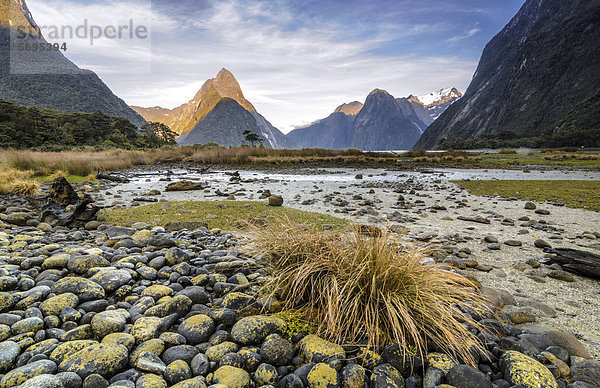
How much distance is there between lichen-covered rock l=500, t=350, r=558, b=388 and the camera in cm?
156

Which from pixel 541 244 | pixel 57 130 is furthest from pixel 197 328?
pixel 57 130

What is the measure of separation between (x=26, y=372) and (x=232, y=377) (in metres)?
1.16

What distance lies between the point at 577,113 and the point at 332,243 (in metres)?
114

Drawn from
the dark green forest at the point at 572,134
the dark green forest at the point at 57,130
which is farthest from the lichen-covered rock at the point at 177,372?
the dark green forest at the point at 572,134

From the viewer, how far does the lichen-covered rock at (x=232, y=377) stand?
1.57 metres

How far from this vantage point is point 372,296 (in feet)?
6.91

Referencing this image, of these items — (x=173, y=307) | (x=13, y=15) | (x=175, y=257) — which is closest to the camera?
(x=173, y=307)

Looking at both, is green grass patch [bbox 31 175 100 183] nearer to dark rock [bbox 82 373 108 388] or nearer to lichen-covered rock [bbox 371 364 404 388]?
dark rock [bbox 82 373 108 388]

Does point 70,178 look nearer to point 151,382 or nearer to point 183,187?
point 183,187

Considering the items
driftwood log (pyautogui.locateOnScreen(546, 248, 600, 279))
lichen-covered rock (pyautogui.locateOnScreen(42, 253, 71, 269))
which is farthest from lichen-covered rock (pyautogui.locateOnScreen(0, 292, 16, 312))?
driftwood log (pyautogui.locateOnScreen(546, 248, 600, 279))

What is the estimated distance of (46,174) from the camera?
43.2 feet

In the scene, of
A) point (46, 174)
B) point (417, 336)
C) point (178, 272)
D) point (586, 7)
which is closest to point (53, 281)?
point (178, 272)

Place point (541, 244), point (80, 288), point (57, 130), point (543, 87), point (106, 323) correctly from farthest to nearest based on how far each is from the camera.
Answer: point (543, 87)
point (57, 130)
point (541, 244)
point (80, 288)
point (106, 323)

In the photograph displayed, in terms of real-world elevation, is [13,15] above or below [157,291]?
above
